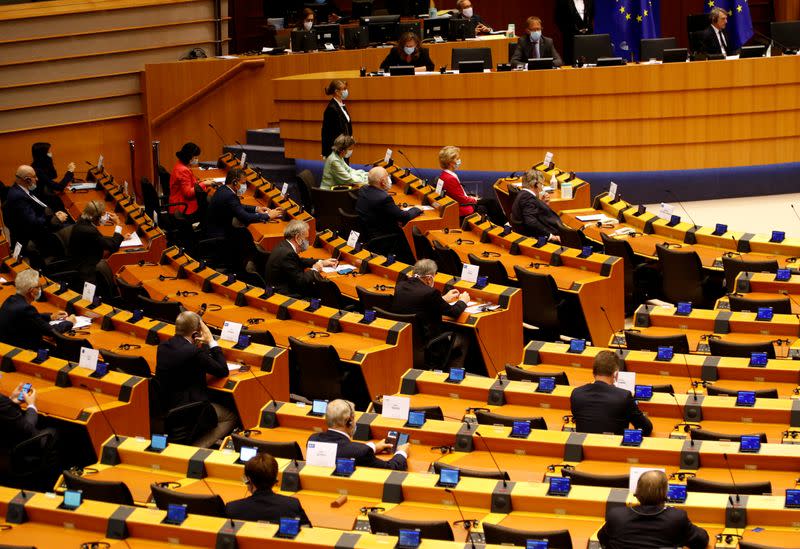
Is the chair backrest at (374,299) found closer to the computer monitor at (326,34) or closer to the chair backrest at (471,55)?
the chair backrest at (471,55)

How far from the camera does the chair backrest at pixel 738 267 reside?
9875 mm

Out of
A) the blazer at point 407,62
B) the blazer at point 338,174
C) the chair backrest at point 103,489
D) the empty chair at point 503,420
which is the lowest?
the chair backrest at point 103,489

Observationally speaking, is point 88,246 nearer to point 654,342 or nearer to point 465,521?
point 654,342

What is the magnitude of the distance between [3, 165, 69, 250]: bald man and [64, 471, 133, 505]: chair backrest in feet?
22.3

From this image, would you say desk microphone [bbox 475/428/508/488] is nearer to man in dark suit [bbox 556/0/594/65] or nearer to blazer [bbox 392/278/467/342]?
blazer [bbox 392/278/467/342]

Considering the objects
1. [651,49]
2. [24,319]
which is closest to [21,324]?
[24,319]

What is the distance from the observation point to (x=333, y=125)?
1411 centimetres

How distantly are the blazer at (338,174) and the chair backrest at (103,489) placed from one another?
695 centimetres

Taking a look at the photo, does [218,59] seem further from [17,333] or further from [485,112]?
[17,333]

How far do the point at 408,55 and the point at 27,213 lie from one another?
4.88 metres

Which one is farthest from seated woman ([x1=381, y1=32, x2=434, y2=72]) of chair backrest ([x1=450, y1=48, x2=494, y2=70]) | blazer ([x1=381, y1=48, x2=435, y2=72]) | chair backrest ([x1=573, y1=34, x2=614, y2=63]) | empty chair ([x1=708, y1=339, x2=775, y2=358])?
empty chair ([x1=708, y1=339, x2=775, y2=358])

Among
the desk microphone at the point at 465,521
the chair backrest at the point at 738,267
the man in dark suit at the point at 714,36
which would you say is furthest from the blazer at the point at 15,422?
the man in dark suit at the point at 714,36

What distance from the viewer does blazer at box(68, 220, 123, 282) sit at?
37.8 feet

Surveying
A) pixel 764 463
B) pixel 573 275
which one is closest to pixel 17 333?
pixel 573 275
